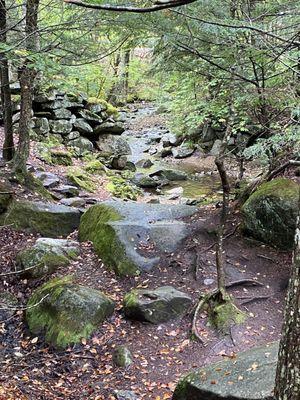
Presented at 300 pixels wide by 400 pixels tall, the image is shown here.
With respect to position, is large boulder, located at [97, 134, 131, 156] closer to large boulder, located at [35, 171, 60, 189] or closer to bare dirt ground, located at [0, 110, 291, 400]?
large boulder, located at [35, 171, 60, 189]

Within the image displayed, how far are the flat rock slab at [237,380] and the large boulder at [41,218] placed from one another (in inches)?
212

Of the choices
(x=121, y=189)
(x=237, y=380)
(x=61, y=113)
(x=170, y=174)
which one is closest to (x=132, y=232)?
(x=237, y=380)

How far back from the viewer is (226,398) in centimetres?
386

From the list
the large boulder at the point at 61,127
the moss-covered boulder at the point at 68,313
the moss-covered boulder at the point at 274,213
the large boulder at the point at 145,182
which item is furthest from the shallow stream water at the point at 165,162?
the moss-covered boulder at the point at 68,313

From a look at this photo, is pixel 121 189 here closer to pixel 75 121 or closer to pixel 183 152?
pixel 75 121

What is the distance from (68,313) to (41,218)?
3.26 meters

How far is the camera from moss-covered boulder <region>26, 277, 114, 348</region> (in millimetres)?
6020

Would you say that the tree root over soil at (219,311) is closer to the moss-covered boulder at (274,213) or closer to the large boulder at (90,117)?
the moss-covered boulder at (274,213)

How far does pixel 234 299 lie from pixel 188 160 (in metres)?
14.7

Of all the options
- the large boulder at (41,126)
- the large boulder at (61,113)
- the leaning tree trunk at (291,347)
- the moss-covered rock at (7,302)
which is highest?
the leaning tree trunk at (291,347)

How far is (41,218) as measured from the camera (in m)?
8.94

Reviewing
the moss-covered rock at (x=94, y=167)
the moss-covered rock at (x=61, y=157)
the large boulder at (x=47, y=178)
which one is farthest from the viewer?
the moss-covered rock at (x=94, y=167)

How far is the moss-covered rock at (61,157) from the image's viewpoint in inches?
587

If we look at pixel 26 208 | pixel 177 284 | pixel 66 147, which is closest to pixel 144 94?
pixel 66 147
